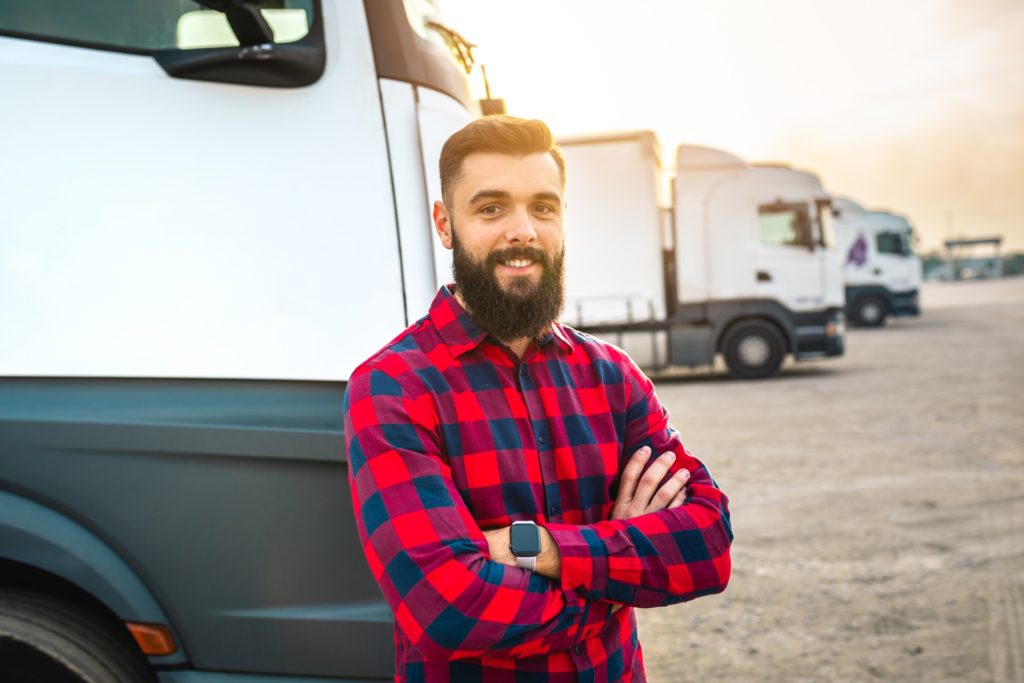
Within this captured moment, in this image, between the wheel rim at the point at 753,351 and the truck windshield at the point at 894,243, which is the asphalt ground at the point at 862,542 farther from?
the truck windshield at the point at 894,243

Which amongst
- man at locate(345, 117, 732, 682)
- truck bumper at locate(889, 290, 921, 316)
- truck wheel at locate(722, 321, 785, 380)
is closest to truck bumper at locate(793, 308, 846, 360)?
truck wheel at locate(722, 321, 785, 380)

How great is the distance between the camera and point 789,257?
1194 cm

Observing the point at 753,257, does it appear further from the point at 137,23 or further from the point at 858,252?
the point at 137,23

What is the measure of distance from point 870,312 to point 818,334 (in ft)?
35.0

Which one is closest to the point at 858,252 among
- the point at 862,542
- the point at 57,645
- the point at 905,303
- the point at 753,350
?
the point at 905,303

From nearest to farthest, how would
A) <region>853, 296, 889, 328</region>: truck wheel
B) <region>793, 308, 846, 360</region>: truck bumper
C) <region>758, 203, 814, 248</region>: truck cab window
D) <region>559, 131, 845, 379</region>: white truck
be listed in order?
<region>559, 131, 845, 379</region>: white truck → <region>758, 203, 814, 248</region>: truck cab window → <region>793, 308, 846, 360</region>: truck bumper → <region>853, 296, 889, 328</region>: truck wheel

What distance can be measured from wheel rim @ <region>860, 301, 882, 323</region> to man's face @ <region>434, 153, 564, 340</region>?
22.0 m

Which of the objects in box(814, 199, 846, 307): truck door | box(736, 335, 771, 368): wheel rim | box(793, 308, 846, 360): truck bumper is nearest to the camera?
box(814, 199, 846, 307): truck door

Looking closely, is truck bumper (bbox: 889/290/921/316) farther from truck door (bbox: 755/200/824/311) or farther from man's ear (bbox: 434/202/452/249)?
man's ear (bbox: 434/202/452/249)

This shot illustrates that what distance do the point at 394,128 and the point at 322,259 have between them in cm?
31

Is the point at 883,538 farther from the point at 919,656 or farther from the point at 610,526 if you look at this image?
the point at 610,526

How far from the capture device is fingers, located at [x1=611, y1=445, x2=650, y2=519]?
5.48 ft

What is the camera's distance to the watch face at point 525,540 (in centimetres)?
149

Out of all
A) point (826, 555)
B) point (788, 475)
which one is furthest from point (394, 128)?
point (788, 475)
